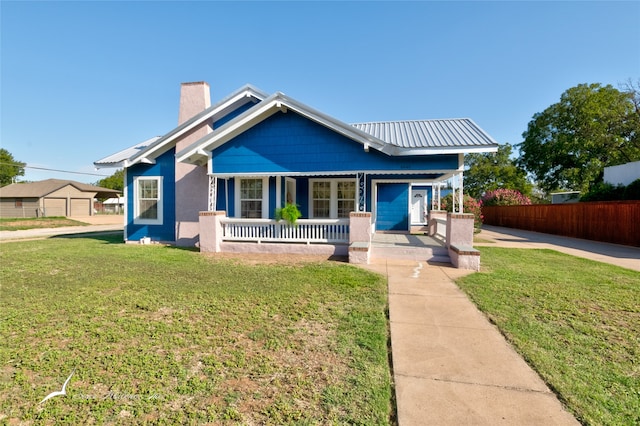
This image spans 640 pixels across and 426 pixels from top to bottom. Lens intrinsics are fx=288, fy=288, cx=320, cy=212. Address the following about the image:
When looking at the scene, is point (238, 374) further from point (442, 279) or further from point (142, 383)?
point (442, 279)

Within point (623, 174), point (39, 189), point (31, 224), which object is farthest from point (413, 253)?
point (39, 189)

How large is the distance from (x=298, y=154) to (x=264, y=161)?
3.92 feet

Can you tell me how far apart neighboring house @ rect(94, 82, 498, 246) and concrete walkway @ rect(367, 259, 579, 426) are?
522cm

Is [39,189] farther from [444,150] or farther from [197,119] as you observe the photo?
[444,150]

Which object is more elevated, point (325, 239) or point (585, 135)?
point (585, 135)

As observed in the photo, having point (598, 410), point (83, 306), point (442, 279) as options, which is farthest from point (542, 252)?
point (83, 306)

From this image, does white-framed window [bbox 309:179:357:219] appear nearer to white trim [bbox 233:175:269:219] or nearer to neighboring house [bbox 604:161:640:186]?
white trim [bbox 233:175:269:219]

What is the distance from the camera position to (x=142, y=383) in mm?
2631

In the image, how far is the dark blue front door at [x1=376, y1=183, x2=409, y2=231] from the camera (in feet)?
46.9

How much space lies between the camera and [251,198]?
10.9m

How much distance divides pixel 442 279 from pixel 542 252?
688 centimetres

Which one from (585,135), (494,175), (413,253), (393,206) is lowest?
(413,253)

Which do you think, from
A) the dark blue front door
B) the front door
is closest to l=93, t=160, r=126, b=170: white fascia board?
the dark blue front door

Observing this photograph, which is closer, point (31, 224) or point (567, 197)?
point (31, 224)
